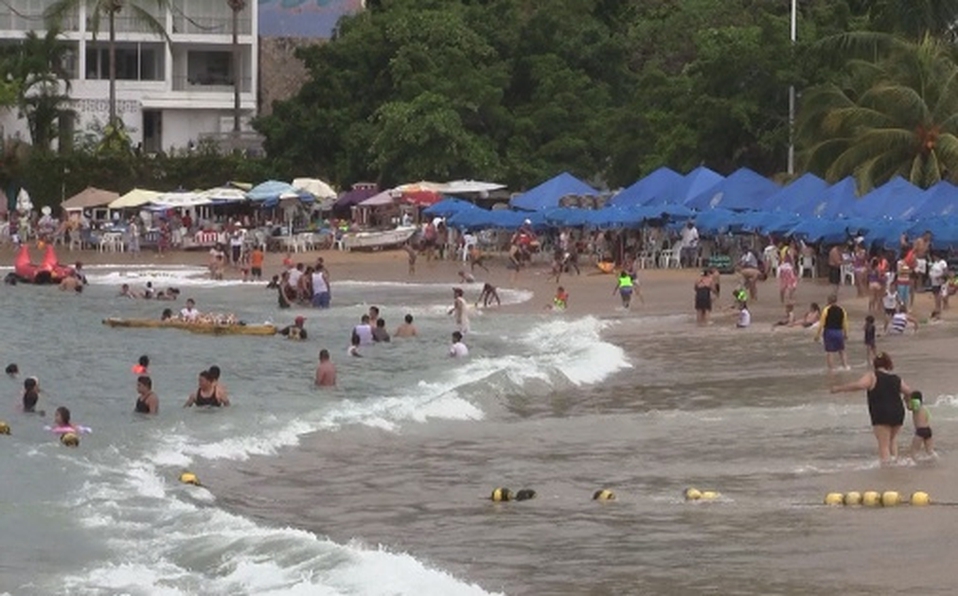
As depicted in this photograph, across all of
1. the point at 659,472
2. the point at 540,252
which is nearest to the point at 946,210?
the point at 540,252

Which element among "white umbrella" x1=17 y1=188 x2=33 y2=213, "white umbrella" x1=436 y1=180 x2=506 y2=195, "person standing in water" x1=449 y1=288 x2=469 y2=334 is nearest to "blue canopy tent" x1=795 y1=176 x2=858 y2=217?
"person standing in water" x1=449 y1=288 x2=469 y2=334

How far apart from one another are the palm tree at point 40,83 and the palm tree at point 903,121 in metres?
30.9

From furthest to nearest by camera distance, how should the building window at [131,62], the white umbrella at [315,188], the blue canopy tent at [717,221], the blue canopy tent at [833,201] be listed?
the building window at [131,62], the white umbrella at [315,188], the blue canopy tent at [717,221], the blue canopy tent at [833,201]

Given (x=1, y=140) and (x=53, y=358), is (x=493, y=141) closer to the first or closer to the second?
(x=1, y=140)

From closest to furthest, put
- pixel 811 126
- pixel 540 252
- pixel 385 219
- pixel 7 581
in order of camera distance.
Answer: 1. pixel 7 581
2. pixel 811 126
3. pixel 540 252
4. pixel 385 219

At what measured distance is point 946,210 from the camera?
4106 centimetres

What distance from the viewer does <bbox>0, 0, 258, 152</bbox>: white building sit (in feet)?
239

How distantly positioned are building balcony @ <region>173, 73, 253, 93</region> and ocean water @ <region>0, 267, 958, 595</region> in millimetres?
39751

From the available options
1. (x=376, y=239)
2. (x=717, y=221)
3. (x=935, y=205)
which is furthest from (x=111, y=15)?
(x=935, y=205)

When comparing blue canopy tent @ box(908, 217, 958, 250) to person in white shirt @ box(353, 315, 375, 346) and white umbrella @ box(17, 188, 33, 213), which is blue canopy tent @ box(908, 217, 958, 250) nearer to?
person in white shirt @ box(353, 315, 375, 346)

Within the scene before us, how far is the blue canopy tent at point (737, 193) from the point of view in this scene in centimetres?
4946

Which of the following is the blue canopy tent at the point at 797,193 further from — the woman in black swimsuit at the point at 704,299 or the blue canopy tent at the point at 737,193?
the woman in black swimsuit at the point at 704,299

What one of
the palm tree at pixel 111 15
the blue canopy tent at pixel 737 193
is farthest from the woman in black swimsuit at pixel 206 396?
the palm tree at pixel 111 15

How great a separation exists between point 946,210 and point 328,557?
28.6 meters
